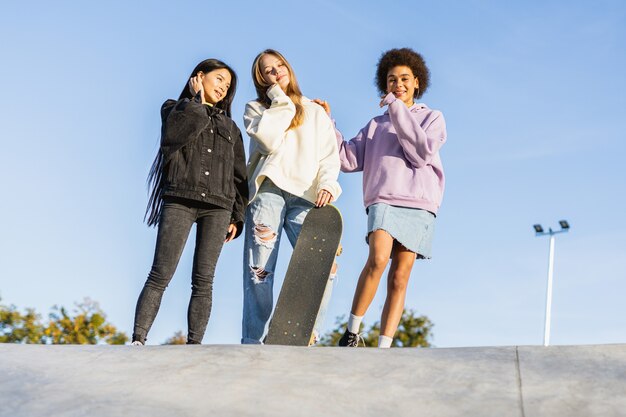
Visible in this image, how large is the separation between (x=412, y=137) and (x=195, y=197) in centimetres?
153

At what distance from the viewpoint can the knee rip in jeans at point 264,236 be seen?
566 centimetres

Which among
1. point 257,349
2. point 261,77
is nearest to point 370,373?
point 257,349

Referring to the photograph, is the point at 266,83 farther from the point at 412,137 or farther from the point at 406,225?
the point at 406,225

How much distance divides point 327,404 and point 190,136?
7.96 feet

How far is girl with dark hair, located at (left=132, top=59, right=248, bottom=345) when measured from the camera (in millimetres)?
5355

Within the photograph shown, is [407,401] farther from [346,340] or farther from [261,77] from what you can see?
[261,77]

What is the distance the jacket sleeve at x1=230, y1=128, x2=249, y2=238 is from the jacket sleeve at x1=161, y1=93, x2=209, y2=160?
1.16ft

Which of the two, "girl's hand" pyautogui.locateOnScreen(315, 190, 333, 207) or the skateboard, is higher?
"girl's hand" pyautogui.locateOnScreen(315, 190, 333, 207)

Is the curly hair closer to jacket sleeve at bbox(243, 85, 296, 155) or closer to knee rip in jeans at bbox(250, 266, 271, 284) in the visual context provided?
jacket sleeve at bbox(243, 85, 296, 155)

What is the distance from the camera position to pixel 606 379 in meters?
3.72

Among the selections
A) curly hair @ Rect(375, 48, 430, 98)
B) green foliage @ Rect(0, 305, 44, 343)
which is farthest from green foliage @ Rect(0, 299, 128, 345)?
curly hair @ Rect(375, 48, 430, 98)

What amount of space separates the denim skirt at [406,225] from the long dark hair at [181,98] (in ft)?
4.05

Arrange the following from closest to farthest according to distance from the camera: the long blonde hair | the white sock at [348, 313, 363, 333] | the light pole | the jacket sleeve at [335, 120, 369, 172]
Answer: the white sock at [348, 313, 363, 333]
the long blonde hair
the jacket sleeve at [335, 120, 369, 172]
the light pole

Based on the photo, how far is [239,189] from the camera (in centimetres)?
576
